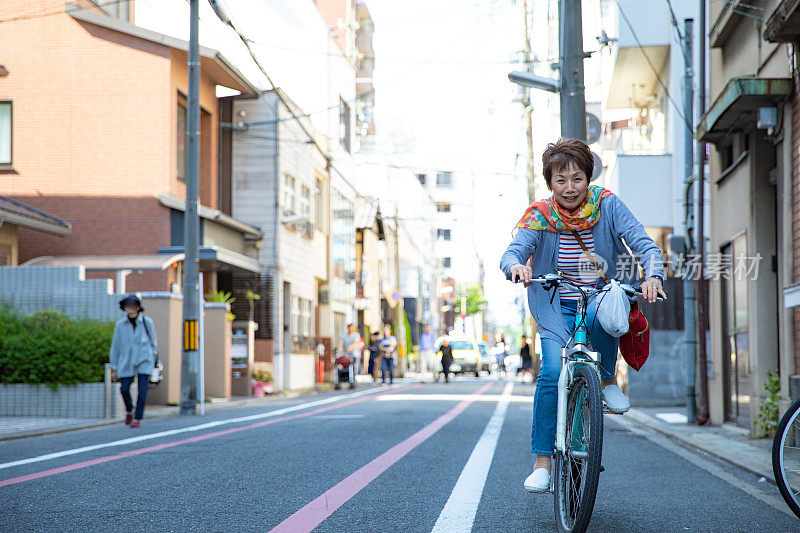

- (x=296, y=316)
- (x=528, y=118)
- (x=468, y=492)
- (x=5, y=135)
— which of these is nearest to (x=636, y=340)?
(x=468, y=492)

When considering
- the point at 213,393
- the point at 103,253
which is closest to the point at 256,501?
the point at 213,393

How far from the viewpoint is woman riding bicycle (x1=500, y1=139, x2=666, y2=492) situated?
4773mm

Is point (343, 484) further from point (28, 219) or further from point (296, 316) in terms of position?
point (296, 316)

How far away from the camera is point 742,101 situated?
10789mm

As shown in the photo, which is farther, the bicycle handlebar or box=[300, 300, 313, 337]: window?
box=[300, 300, 313, 337]: window

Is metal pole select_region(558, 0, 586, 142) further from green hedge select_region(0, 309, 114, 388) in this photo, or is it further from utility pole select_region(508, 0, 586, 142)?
green hedge select_region(0, 309, 114, 388)

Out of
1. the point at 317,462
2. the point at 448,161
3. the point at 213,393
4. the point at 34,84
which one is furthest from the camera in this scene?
the point at 448,161

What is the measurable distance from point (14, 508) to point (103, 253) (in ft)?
53.8

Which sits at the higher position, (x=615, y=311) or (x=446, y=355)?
(x=615, y=311)

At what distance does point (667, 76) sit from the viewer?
2188cm

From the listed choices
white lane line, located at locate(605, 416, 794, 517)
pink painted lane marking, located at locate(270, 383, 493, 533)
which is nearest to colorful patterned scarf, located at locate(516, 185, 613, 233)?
pink painted lane marking, located at locate(270, 383, 493, 533)

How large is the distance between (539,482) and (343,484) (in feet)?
6.46

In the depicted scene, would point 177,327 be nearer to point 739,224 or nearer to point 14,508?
point 739,224

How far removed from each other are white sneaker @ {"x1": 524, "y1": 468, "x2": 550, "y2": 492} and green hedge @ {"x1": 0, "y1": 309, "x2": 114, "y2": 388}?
1066 cm
